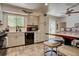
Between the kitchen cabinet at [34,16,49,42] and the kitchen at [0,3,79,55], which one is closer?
the kitchen at [0,3,79,55]

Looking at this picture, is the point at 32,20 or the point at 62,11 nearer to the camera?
the point at 62,11

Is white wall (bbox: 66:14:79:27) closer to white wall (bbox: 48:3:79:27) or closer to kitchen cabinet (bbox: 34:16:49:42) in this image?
white wall (bbox: 48:3:79:27)

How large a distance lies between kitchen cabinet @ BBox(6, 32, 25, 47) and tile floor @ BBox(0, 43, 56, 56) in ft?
0.49

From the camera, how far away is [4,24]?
75.9 inches

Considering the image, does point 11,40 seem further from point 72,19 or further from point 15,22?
point 72,19

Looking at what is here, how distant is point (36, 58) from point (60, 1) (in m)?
1.18

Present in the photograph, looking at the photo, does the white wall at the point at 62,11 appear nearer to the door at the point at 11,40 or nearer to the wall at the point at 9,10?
the wall at the point at 9,10

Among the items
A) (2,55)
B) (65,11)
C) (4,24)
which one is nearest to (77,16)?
(65,11)

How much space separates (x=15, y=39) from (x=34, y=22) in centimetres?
64

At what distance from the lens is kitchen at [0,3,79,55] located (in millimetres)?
1904

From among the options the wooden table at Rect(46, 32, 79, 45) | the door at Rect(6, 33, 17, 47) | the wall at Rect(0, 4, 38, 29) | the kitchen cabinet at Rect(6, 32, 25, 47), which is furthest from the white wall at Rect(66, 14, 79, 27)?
the door at Rect(6, 33, 17, 47)

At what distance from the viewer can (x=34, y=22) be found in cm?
206

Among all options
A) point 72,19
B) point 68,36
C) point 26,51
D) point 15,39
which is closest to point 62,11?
point 72,19

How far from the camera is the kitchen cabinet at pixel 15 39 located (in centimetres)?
215
